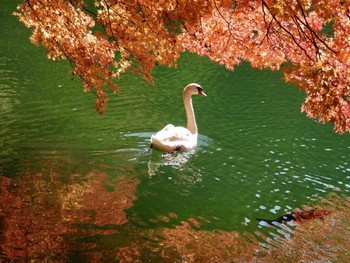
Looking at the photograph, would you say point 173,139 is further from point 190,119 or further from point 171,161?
point 190,119

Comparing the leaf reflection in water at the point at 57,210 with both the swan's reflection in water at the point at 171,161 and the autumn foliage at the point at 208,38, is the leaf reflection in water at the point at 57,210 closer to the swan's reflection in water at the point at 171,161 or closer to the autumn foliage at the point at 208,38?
the swan's reflection in water at the point at 171,161

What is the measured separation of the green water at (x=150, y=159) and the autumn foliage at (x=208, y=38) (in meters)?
1.80

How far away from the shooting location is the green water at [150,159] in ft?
23.9

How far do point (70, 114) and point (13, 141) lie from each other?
2.71 m

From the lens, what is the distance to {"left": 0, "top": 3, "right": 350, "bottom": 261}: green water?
7293 mm

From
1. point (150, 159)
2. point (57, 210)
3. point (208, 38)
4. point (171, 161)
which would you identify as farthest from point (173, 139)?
point (57, 210)

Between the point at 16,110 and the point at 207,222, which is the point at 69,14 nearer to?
the point at 207,222

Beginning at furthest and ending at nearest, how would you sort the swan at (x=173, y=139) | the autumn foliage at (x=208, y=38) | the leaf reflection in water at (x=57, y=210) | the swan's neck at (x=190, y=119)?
the swan's neck at (x=190, y=119)
the swan at (x=173, y=139)
the leaf reflection in water at (x=57, y=210)
the autumn foliage at (x=208, y=38)

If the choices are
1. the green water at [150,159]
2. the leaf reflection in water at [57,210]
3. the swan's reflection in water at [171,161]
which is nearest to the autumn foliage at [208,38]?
the leaf reflection in water at [57,210]

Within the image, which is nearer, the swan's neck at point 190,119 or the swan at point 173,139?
the swan at point 173,139

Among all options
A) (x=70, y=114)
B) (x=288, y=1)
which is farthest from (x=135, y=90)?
(x=288, y=1)

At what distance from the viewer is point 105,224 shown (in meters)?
6.70

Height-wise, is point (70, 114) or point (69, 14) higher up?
point (69, 14)

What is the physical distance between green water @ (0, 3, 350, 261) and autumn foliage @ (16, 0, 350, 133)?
180cm
